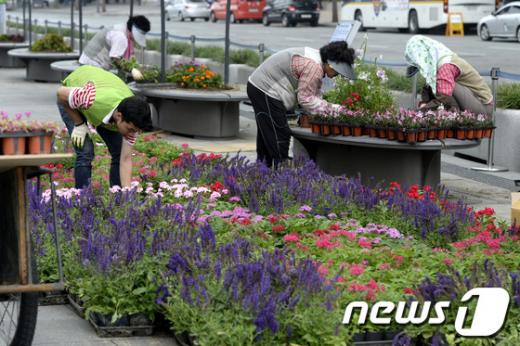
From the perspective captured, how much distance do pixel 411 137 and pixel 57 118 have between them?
7.83 m

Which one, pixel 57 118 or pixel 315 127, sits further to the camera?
pixel 57 118

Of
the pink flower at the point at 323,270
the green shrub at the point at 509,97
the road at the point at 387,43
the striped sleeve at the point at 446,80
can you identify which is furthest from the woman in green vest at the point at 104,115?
the road at the point at 387,43

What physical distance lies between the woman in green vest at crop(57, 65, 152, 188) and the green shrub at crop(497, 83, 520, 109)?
18.5 ft

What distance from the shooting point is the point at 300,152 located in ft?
36.6

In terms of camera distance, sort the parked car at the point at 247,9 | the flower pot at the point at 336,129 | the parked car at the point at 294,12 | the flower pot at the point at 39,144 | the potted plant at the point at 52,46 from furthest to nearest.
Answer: the parked car at the point at 247,9, the parked car at the point at 294,12, the potted plant at the point at 52,46, the flower pot at the point at 336,129, the flower pot at the point at 39,144

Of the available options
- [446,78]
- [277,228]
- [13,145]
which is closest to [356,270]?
[277,228]

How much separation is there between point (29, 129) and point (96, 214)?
2503 millimetres

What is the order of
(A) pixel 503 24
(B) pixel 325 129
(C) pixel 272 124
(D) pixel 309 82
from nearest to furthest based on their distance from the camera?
(D) pixel 309 82
(B) pixel 325 129
(C) pixel 272 124
(A) pixel 503 24

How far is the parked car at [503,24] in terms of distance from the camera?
35.0 m

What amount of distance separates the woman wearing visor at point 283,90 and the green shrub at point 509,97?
3155 mm

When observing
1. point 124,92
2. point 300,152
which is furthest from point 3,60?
point 124,92

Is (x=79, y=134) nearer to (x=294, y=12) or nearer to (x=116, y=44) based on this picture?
(x=116, y=44)

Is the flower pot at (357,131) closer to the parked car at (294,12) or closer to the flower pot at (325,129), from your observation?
the flower pot at (325,129)

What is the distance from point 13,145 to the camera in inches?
198
